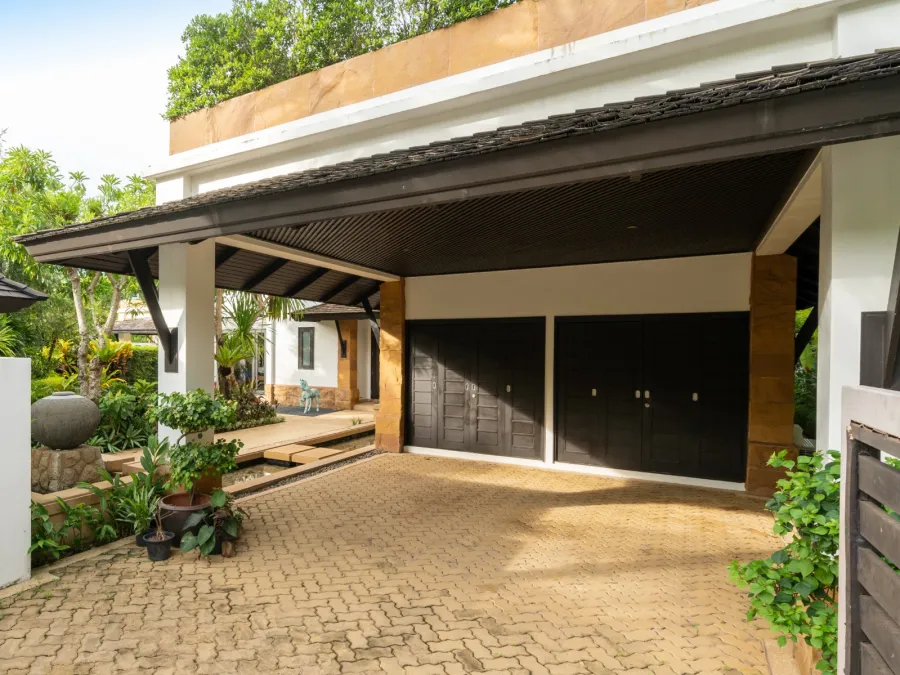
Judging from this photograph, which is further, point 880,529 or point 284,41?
point 284,41

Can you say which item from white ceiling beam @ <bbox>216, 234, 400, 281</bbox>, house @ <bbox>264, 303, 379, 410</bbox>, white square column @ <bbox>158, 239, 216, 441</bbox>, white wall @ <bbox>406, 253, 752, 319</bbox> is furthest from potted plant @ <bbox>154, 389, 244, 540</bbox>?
house @ <bbox>264, 303, 379, 410</bbox>

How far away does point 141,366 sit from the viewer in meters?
13.8

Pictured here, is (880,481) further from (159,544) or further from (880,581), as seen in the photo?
(159,544)

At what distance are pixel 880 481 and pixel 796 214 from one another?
366 centimetres

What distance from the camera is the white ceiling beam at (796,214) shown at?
3442mm

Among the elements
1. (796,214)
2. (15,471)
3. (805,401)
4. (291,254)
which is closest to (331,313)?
(291,254)

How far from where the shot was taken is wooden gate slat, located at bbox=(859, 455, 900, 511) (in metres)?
1.45

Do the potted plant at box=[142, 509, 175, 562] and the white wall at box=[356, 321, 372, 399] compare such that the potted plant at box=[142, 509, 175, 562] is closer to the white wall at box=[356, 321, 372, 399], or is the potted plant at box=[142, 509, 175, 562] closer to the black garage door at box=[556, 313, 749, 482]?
the black garage door at box=[556, 313, 749, 482]

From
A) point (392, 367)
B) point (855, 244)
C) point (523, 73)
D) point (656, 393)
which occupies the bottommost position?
point (656, 393)

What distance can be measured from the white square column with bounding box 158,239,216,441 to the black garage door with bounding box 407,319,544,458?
3.81 meters

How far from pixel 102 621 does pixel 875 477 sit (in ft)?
13.9

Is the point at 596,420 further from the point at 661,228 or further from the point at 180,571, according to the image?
the point at 180,571

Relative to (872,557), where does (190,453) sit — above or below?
below

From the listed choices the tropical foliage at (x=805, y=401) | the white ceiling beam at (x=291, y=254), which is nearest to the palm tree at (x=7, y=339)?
the white ceiling beam at (x=291, y=254)
